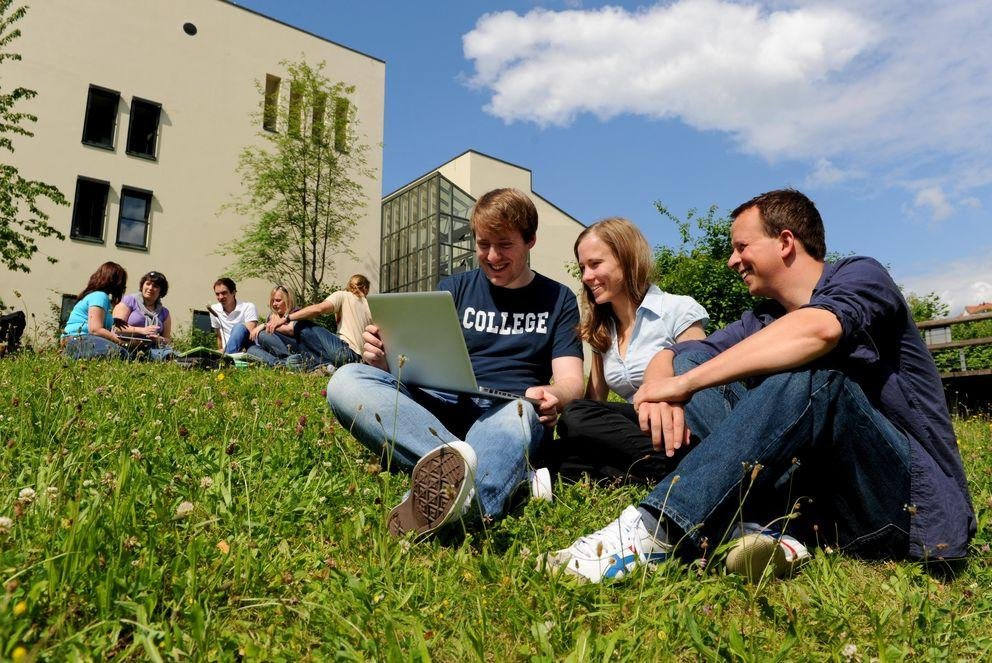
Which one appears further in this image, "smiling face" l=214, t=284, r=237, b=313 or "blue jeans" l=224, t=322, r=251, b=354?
"smiling face" l=214, t=284, r=237, b=313

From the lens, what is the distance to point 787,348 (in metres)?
2.37

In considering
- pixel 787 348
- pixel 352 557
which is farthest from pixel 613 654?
pixel 787 348

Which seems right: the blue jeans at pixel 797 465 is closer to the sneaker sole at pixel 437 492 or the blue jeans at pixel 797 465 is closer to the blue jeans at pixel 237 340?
the sneaker sole at pixel 437 492

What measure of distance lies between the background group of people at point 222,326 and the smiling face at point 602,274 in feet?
14.3

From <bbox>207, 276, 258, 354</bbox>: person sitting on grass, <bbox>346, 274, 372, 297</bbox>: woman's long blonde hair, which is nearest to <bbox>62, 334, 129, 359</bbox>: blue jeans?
<bbox>207, 276, 258, 354</bbox>: person sitting on grass

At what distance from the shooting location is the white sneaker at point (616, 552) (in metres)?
2.15

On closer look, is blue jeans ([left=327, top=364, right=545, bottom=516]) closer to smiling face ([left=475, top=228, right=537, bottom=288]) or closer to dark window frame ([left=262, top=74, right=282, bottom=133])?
smiling face ([left=475, top=228, right=537, bottom=288])

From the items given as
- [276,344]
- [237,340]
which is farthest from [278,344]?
[237,340]

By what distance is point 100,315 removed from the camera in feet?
24.9

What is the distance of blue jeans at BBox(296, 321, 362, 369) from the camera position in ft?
28.9

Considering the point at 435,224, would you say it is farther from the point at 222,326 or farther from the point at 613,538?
the point at 613,538

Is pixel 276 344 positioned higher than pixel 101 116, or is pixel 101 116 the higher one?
pixel 101 116

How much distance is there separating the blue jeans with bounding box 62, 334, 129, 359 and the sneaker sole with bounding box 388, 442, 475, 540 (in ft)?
16.2

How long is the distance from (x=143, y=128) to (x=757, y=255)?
24.7 metres
